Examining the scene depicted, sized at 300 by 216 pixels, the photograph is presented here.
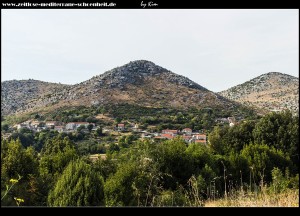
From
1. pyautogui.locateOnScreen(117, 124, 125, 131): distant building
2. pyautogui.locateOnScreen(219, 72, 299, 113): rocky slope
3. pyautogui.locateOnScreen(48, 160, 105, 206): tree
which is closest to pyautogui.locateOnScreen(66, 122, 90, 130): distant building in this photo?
pyautogui.locateOnScreen(117, 124, 125, 131): distant building

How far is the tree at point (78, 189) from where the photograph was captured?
887 centimetres

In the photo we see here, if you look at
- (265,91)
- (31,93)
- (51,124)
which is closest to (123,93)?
(31,93)

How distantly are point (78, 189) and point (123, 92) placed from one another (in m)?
73.9

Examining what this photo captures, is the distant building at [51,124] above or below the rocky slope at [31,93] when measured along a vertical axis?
below

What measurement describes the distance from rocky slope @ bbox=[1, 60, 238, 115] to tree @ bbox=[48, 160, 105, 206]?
62.2 m

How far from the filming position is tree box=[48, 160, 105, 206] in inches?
349

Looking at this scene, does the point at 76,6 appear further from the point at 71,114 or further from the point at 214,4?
the point at 71,114

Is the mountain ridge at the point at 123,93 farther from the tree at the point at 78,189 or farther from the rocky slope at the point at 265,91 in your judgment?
the tree at the point at 78,189

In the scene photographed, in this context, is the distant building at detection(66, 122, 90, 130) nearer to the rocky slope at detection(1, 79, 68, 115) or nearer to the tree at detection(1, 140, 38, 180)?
the rocky slope at detection(1, 79, 68, 115)

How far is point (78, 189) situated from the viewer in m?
9.16

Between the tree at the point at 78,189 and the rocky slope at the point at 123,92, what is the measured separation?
62.2 metres

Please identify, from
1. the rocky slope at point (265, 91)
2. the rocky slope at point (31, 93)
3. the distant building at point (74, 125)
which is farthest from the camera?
the rocky slope at point (265, 91)

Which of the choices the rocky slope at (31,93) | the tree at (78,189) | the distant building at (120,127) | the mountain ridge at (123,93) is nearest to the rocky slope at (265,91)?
the mountain ridge at (123,93)

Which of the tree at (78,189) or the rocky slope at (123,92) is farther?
the rocky slope at (123,92)
